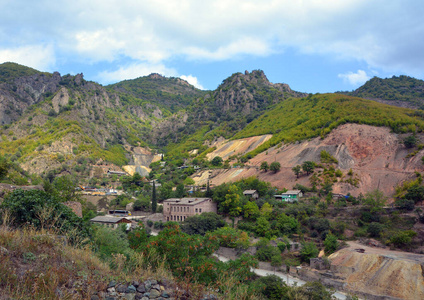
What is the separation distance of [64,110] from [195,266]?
103264mm

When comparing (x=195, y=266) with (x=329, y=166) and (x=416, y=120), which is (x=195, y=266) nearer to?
(x=329, y=166)

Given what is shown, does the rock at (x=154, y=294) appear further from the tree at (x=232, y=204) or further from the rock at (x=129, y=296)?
the tree at (x=232, y=204)

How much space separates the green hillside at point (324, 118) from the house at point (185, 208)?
106ft

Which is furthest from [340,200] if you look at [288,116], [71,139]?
[71,139]

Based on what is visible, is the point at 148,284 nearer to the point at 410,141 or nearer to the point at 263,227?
the point at 263,227

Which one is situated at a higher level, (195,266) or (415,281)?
(195,266)

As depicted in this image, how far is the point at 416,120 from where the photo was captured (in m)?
65.2

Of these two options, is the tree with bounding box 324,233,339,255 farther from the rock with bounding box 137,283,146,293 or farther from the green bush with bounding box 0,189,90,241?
the rock with bounding box 137,283,146,293

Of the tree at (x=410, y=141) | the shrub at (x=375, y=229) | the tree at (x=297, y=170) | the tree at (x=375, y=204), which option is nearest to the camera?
the shrub at (x=375, y=229)

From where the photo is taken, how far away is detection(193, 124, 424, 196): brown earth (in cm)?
5228

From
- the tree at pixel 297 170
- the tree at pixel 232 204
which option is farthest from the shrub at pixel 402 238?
the tree at pixel 297 170

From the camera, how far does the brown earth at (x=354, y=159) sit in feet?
172

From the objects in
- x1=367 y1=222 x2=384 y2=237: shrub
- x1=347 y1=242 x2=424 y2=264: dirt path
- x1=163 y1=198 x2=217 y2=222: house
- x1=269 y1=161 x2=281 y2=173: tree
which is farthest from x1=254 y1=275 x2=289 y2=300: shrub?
x1=269 y1=161 x2=281 y2=173: tree

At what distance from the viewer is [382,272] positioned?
28.4m
